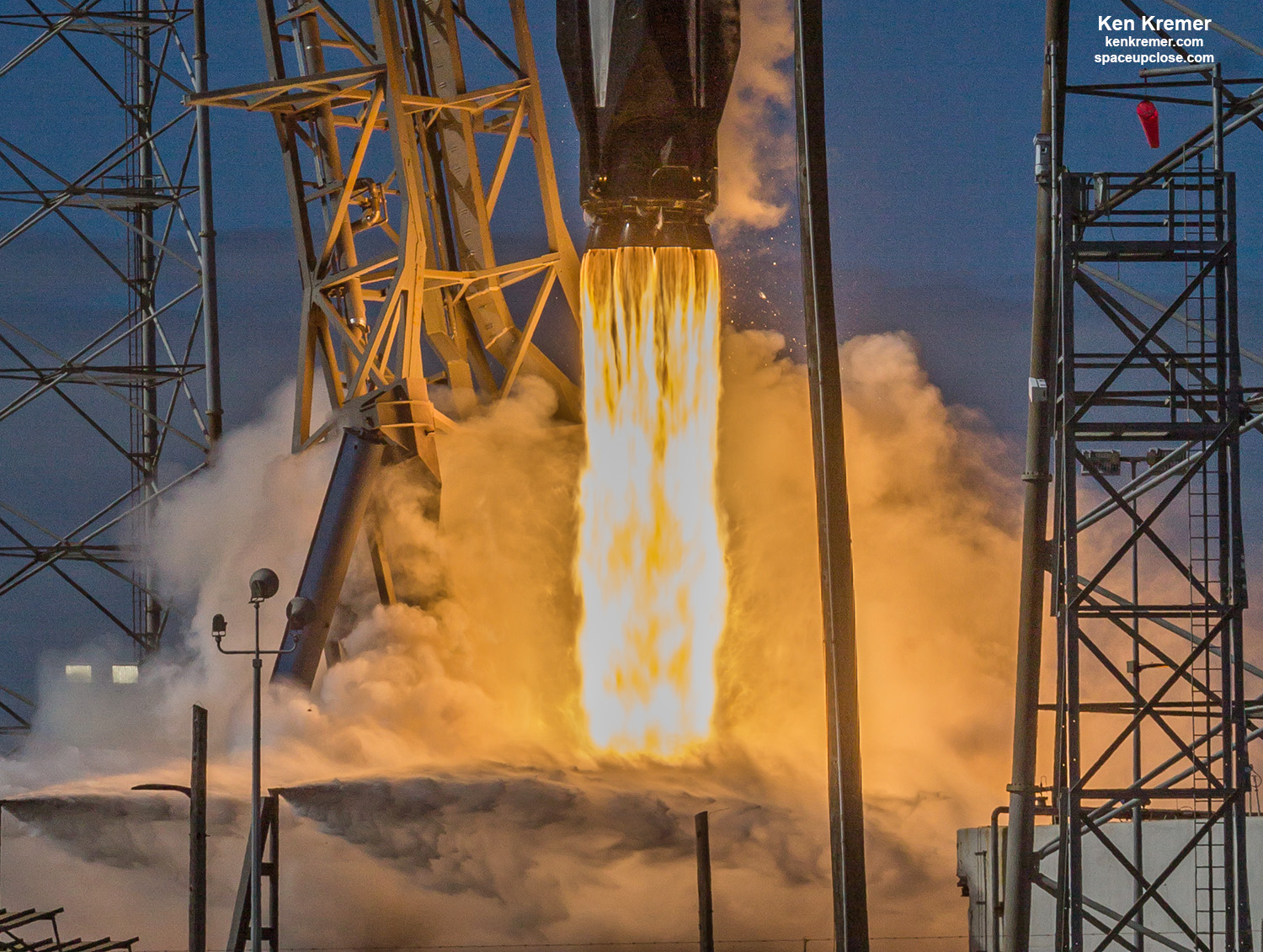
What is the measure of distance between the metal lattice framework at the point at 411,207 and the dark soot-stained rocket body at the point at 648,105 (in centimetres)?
333

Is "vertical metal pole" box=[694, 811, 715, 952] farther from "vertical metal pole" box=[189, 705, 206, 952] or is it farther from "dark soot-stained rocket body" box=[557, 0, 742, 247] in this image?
"dark soot-stained rocket body" box=[557, 0, 742, 247]

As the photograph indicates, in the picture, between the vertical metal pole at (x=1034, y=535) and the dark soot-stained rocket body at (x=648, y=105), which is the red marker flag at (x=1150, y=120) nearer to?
the vertical metal pole at (x=1034, y=535)

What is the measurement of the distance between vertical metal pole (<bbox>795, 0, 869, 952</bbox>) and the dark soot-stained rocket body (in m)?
6.91

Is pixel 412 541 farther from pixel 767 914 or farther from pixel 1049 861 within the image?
pixel 1049 861

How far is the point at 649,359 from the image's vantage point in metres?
20.7

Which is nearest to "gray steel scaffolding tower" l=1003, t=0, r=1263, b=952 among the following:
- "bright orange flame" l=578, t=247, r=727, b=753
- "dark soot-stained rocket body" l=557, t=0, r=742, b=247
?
"dark soot-stained rocket body" l=557, t=0, r=742, b=247

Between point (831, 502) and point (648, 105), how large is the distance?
7.96m

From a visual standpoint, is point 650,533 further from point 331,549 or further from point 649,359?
point 331,549

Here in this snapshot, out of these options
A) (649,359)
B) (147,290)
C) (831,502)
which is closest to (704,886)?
(831,502)

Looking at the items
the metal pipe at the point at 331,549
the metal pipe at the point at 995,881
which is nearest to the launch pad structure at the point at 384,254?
the metal pipe at the point at 331,549

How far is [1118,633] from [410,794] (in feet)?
37.8

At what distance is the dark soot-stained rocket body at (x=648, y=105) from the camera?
16.7 meters

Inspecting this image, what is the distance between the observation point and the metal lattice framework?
2016cm

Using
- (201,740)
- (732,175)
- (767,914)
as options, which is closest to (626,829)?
(767,914)
